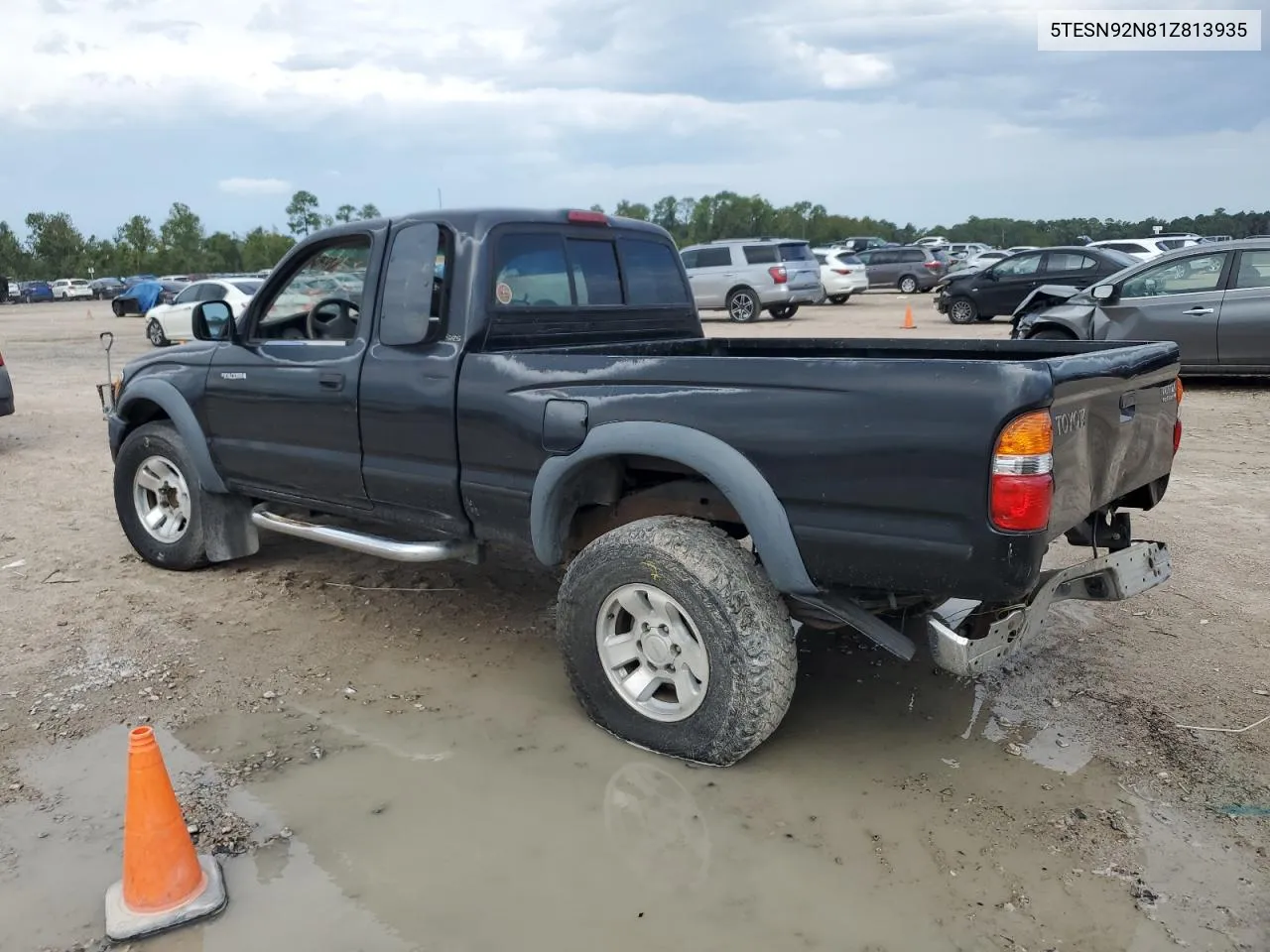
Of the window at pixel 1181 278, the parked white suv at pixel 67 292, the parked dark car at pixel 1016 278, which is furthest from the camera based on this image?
the parked white suv at pixel 67 292

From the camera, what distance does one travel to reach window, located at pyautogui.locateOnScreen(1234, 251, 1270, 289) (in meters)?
10.4

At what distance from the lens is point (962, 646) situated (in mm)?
3041

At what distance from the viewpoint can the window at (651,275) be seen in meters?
A: 4.99

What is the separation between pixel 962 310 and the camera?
2031 cm

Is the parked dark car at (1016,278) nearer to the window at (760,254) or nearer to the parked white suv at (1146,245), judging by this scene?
the window at (760,254)

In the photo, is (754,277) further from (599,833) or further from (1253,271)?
(599,833)

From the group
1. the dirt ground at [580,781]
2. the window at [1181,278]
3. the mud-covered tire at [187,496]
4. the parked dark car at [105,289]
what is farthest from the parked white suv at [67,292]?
the dirt ground at [580,781]

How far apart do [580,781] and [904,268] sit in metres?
29.9

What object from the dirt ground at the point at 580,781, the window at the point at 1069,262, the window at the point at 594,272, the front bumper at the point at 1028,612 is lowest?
the dirt ground at the point at 580,781

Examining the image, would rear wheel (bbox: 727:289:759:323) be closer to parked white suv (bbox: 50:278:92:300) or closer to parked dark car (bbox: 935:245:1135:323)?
parked dark car (bbox: 935:245:1135:323)

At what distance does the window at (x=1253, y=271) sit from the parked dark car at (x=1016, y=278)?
7.11m

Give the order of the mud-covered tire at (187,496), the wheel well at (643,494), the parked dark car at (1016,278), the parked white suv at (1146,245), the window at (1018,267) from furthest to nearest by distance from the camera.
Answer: the parked white suv at (1146,245) < the window at (1018,267) < the parked dark car at (1016,278) < the mud-covered tire at (187,496) < the wheel well at (643,494)

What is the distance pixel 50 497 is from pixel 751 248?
16.5 m

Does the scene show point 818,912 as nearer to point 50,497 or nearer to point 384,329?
point 384,329
